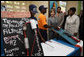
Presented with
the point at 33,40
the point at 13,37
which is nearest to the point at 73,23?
the point at 33,40

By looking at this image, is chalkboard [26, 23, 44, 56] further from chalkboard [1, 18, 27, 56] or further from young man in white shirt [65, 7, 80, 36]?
young man in white shirt [65, 7, 80, 36]

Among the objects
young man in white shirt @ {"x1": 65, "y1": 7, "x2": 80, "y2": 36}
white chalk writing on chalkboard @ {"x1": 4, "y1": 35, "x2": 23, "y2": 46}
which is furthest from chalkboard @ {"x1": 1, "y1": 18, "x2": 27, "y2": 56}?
young man in white shirt @ {"x1": 65, "y1": 7, "x2": 80, "y2": 36}

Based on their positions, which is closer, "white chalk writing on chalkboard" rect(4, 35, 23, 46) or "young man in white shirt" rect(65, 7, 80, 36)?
"white chalk writing on chalkboard" rect(4, 35, 23, 46)

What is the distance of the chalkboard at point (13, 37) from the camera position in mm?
923

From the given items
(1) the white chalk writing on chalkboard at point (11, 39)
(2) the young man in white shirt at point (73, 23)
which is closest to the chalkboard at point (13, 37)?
(1) the white chalk writing on chalkboard at point (11, 39)

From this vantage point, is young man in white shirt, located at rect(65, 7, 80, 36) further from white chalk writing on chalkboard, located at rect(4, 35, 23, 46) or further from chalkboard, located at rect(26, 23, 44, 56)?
white chalk writing on chalkboard, located at rect(4, 35, 23, 46)

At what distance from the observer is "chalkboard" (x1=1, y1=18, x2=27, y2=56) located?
92 centimetres

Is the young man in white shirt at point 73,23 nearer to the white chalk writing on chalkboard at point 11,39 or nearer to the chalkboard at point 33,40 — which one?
the chalkboard at point 33,40

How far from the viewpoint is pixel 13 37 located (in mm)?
971

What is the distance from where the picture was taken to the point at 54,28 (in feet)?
6.39

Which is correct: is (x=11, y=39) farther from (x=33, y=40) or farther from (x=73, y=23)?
(x=73, y=23)

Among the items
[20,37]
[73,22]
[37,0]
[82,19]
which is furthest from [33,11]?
[37,0]

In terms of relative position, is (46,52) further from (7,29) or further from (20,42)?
(7,29)

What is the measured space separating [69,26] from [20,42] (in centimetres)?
161
